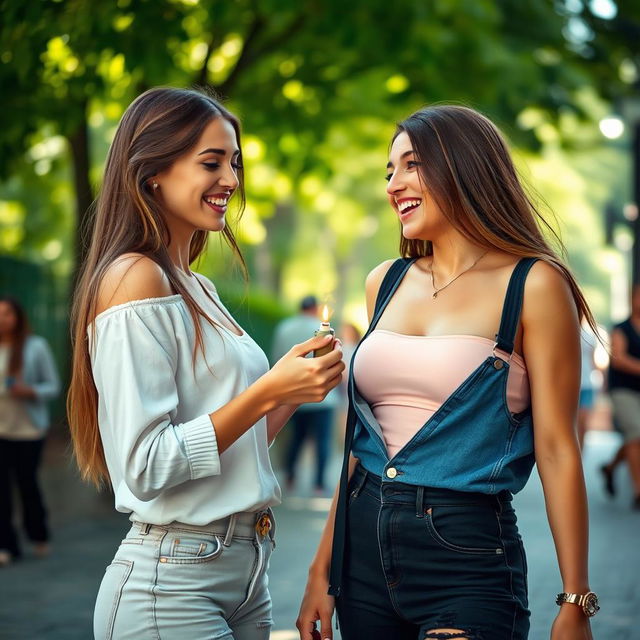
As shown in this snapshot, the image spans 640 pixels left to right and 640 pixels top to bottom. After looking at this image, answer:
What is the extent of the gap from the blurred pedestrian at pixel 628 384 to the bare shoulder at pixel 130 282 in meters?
10.1

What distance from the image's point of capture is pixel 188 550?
2984 mm

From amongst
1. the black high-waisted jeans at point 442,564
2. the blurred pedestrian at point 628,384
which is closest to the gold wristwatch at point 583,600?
the black high-waisted jeans at point 442,564

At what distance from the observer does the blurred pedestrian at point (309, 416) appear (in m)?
14.5

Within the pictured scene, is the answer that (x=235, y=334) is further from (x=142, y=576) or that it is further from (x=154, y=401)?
(x=142, y=576)

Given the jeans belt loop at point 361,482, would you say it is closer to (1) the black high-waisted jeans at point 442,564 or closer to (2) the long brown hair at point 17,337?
(1) the black high-waisted jeans at point 442,564

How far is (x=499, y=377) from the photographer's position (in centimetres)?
314

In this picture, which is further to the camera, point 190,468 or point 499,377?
point 499,377

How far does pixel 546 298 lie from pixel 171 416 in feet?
3.34

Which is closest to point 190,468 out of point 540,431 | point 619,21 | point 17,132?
point 540,431

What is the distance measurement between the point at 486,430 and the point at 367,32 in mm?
7135

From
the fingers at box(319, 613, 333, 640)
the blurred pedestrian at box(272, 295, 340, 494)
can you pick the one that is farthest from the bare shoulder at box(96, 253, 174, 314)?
the blurred pedestrian at box(272, 295, 340, 494)

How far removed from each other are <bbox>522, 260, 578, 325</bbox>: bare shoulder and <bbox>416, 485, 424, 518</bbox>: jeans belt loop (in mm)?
515

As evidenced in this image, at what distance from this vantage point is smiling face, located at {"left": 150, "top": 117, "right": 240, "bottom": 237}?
3160 mm

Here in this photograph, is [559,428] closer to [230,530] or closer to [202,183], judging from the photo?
[230,530]
